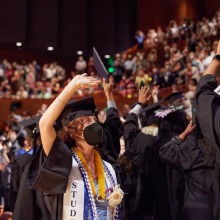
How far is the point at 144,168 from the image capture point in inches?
160

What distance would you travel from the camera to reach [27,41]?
20422 mm

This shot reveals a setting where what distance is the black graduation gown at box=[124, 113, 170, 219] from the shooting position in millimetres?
4047

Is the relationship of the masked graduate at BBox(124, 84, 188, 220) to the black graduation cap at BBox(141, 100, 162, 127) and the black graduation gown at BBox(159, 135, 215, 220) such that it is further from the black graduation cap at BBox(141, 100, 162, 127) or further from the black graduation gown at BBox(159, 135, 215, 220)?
the black graduation gown at BBox(159, 135, 215, 220)

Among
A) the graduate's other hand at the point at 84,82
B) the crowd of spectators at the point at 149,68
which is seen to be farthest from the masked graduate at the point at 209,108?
the crowd of spectators at the point at 149,68

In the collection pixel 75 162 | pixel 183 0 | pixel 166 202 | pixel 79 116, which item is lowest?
pixel 166 202

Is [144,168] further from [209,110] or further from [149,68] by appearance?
[149,68]

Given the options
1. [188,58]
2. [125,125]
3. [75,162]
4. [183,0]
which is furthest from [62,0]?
[75,162]

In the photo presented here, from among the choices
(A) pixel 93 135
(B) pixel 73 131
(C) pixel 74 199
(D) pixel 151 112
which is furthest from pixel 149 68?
(C) pixel 74 199

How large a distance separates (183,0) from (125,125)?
664 inches

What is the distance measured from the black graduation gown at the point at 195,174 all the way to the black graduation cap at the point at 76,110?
37.2 inches

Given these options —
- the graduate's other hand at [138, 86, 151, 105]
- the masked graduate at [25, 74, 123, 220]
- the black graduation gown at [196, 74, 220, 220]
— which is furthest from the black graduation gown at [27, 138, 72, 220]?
the graduate's other hand at [138, 86, 151, 105]

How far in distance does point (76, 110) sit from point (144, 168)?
135 cm

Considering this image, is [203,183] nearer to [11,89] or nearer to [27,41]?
[11,89]

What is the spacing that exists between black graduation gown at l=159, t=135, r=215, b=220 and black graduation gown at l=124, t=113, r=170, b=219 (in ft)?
1.54
